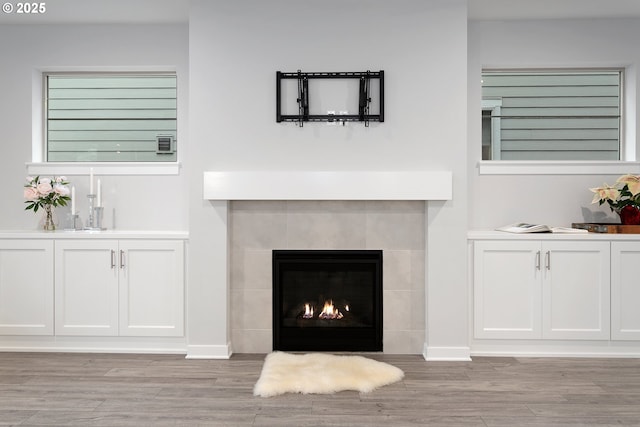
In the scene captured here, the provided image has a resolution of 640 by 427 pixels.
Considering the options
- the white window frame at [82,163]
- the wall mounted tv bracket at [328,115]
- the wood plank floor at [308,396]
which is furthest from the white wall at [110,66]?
the wood plank floor at [308,396]

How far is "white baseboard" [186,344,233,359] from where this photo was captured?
3.62 m

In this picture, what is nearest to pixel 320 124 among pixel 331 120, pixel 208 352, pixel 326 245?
pixel 331 120

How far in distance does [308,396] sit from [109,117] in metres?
2.93

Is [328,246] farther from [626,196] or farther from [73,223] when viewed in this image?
[626,196]

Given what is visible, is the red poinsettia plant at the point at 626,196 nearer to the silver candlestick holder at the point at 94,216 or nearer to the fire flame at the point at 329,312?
the fire flame at the point at 329,312

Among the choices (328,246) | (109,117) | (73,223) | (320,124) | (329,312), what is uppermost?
(109,117)

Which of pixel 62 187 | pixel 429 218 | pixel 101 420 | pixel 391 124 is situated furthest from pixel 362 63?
pixel 101 420

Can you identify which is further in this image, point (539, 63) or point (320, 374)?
point (539, 63)

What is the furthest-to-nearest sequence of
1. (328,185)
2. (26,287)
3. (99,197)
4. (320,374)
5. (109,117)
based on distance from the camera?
(109,117), (99,197), (26,287), (328,185), (320,374)

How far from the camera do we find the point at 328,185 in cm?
354

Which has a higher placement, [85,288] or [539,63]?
[539,63]

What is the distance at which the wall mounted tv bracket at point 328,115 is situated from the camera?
360cm

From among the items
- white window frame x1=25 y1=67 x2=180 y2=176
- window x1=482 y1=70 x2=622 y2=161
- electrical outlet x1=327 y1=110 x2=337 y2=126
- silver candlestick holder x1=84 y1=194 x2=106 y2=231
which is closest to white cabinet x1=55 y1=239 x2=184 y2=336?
silver candlestick holder x1=84 y1=194 x2=106 y2=231

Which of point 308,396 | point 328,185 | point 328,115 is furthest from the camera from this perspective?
point 328,115
